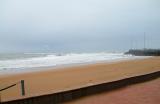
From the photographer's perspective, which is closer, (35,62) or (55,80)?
(55,80)

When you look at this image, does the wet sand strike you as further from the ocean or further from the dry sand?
the ocean

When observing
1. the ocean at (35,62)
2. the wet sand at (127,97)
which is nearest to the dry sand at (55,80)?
the wet sand at (127,97)

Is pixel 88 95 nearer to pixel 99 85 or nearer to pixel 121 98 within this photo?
pixel 99 85

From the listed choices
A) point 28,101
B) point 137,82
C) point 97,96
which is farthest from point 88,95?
point 137,82

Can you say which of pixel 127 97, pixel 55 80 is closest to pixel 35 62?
pixel 55 80

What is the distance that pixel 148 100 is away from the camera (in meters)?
6.08

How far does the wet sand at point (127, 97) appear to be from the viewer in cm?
608

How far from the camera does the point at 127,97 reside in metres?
6.54

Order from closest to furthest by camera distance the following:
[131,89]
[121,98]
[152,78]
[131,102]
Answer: [131,102]
[121,98]
[131,89]
[152,78]

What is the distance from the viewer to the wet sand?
6.08 m

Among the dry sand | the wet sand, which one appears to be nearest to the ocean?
the dry sand

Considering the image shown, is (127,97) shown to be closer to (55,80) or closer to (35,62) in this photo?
(55,80)

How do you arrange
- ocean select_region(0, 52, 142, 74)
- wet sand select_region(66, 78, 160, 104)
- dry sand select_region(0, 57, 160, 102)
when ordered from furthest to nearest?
1. ocean select_region(0, 52, 142, 74)
2. dry sand select_region(0, 57, 160, 102)
3. wet sand select_region(66, 78, 160, 104)

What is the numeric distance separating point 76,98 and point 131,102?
169cm
